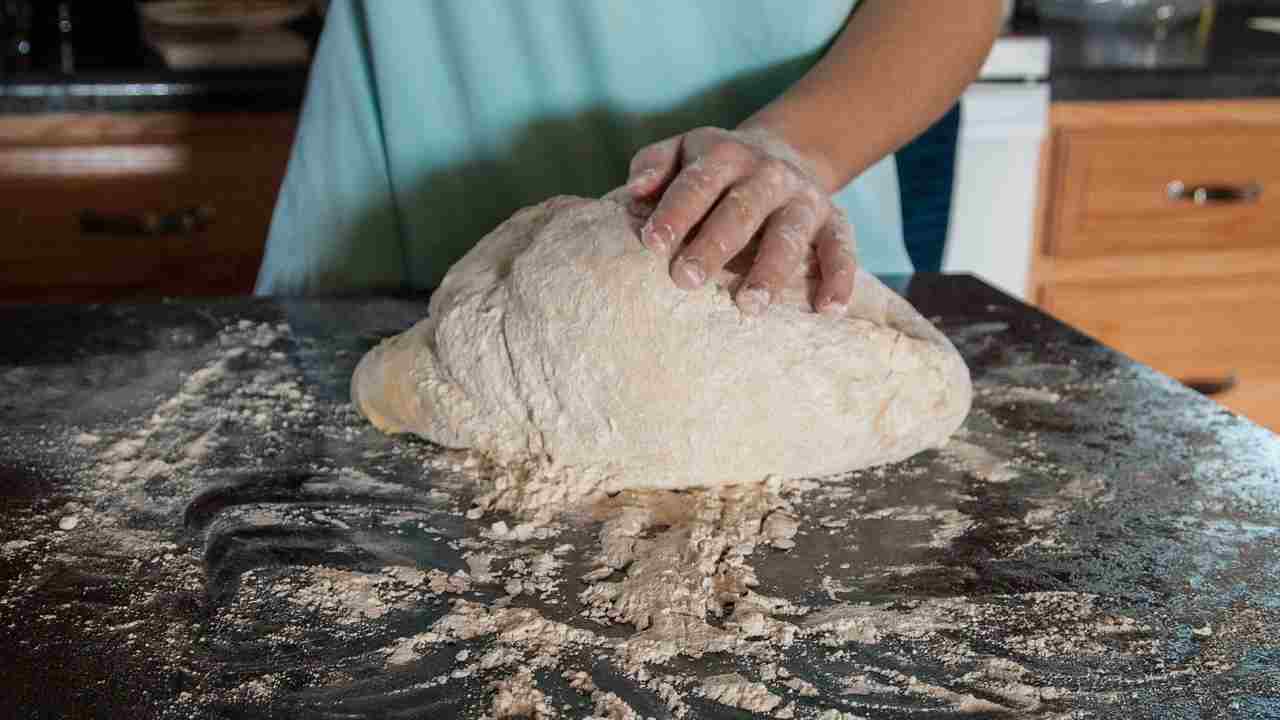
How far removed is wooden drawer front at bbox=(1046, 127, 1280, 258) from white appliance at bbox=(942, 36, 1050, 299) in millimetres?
58

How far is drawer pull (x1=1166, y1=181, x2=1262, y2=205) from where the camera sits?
6.59 ft

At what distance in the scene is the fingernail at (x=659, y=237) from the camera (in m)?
0.87

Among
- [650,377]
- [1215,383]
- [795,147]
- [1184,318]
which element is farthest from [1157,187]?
[650,377]

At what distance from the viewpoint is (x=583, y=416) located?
35.1 inches

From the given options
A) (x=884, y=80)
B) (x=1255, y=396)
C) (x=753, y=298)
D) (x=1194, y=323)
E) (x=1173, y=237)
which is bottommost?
(x=1255, y=396)

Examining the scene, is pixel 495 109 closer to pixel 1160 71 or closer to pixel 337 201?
pixel 337 201

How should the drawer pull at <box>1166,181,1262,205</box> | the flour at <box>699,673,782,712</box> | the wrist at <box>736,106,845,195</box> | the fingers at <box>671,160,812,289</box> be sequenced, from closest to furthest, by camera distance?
the flour at <box>699,673,782,712</box>
the fingers at <box>671,160,812,289</box>
the wrist at <box>736,106,845,195</box>
the drawer pull at <box>1166,181,1262,205</box>

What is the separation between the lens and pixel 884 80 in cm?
110

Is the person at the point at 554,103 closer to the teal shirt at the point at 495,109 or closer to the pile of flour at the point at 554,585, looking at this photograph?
the teal shirt at the point at 495,109

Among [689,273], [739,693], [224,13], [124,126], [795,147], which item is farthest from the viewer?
[224,13]

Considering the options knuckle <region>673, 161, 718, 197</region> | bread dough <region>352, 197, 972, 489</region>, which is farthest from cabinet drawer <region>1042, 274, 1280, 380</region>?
knuckle <region>673, 161, 718, 197</region>

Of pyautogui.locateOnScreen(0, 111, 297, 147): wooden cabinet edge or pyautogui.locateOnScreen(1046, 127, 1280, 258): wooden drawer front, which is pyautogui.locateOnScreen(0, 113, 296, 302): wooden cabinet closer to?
pyautogui.locateOnScreen(0, 111, 297, 147): wooden cabinet edge

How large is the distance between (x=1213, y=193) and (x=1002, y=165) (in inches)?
14.3

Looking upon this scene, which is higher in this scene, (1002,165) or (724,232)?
(724,232)
